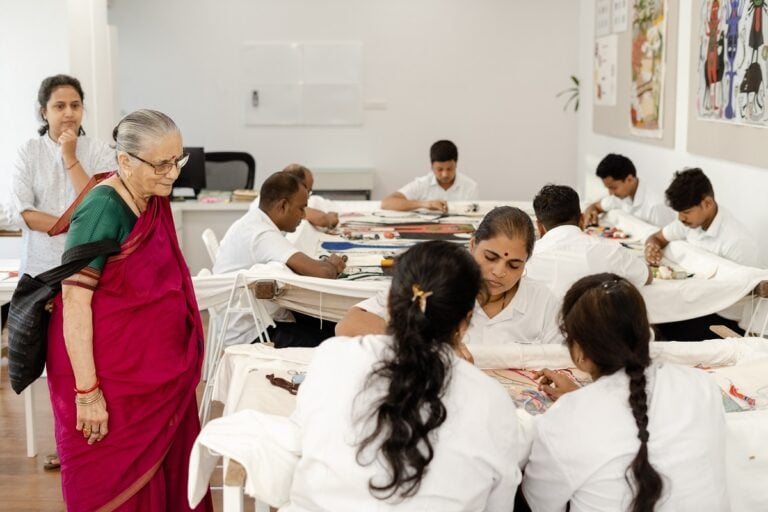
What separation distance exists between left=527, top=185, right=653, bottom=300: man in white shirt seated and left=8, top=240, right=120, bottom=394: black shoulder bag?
6.08 feet

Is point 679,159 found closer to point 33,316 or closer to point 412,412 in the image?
point 33,316

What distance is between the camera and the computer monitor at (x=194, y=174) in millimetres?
7816

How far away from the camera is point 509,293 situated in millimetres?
3086

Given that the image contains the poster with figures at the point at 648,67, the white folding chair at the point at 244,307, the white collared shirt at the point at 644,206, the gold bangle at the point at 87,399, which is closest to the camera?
the gold bangle at the point at 87,399

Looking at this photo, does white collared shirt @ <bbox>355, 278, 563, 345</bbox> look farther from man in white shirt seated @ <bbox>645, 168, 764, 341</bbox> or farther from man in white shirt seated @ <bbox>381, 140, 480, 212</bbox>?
man in white shirt seated @ <bbox>381, 140, 480, 212</bbox>

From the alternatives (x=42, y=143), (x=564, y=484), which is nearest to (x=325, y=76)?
(x=42, y=143)

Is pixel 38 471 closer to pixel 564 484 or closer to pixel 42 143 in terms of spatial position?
pixel 42 143

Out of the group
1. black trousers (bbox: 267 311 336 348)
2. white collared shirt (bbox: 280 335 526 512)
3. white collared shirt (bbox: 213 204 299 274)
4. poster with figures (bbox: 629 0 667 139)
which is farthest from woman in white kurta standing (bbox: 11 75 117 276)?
poster with figures (bbox: 629 0 667 139)

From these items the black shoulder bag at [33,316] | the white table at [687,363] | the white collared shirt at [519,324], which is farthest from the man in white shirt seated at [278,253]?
the black shoulder bag at [33,316]

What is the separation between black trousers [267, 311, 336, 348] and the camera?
399 cm

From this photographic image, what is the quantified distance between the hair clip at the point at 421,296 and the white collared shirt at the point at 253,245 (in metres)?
2.15

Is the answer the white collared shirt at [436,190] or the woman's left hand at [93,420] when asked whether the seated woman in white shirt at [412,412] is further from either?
the white collared shirt at [436,190]

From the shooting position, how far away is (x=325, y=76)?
925cm

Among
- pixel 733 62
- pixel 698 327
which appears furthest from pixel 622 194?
pixel 698 327
